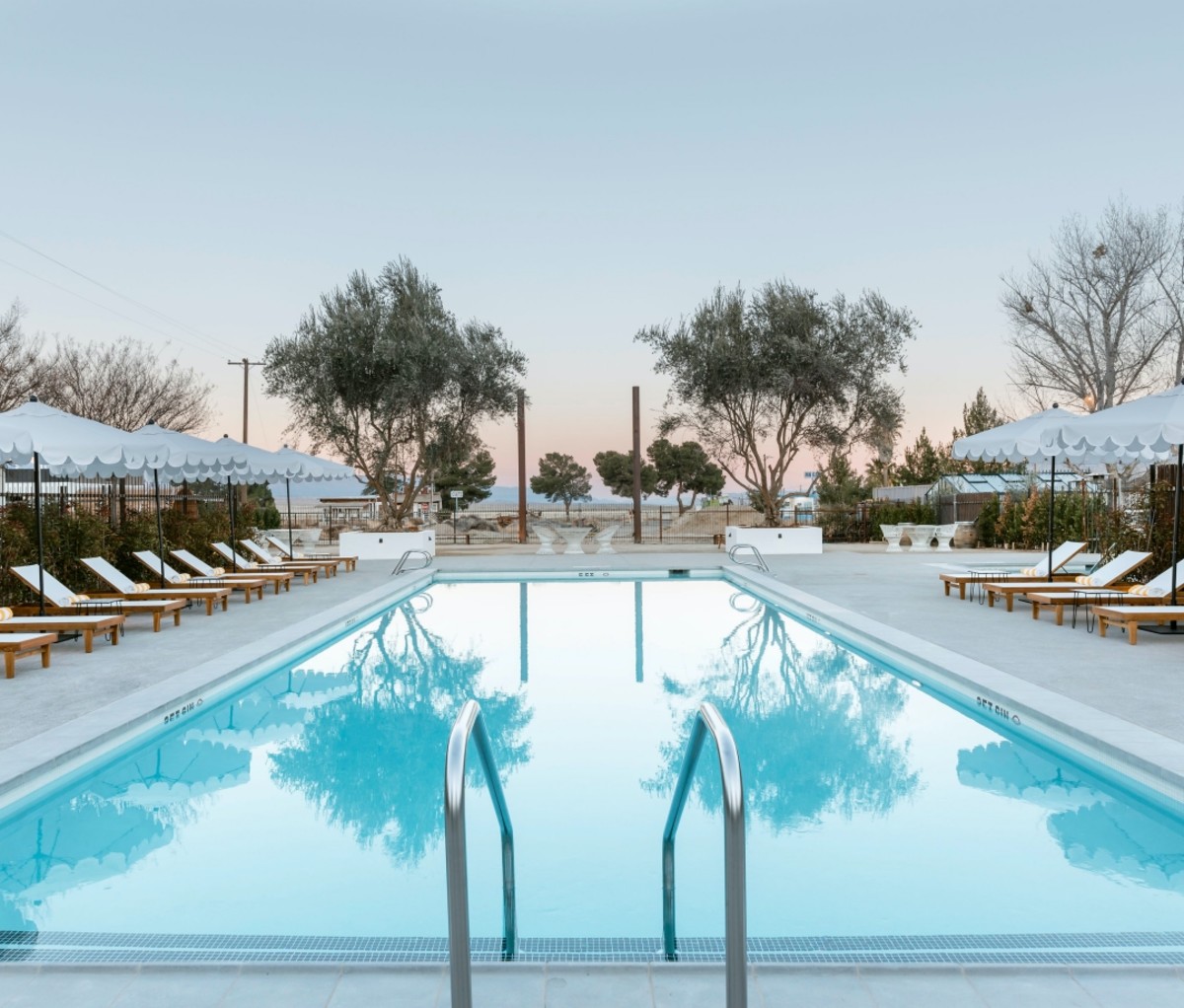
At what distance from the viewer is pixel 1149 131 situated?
19.6 meters

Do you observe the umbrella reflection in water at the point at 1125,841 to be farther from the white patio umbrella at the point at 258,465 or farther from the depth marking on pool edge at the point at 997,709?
the white patio umbrella at the point at 258,465

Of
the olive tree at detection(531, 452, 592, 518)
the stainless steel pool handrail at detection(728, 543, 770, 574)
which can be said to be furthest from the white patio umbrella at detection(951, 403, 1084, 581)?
the olive tree at detection(531, 452, 592, 518)

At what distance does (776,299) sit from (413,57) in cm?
1037

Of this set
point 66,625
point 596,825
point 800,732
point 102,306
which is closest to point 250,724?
point 66,625

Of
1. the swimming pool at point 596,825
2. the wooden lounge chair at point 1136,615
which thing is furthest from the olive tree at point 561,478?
the swimming pool at point 596,825

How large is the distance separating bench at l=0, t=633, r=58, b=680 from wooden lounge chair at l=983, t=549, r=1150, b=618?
10.7 m

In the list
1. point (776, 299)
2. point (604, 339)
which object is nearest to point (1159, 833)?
point (776, 299)

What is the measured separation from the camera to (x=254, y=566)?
51.8ft

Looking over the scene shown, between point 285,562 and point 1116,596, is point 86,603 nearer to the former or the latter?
point 285,562

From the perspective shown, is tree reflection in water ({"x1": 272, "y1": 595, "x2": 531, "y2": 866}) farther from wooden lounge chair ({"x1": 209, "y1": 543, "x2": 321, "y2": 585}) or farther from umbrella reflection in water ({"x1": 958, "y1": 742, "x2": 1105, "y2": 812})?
wooden lounge chair ({"x1": 209, "y1": 543, "x2": 321, "y2": 585})

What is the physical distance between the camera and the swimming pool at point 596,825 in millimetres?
3799

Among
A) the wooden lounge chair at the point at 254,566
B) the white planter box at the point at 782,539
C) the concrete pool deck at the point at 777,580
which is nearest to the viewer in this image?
the concrete pool deck at the point at 777,580

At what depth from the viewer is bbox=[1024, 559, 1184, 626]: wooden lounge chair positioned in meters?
9.96

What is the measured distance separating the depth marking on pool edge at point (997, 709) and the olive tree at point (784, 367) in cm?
1528
